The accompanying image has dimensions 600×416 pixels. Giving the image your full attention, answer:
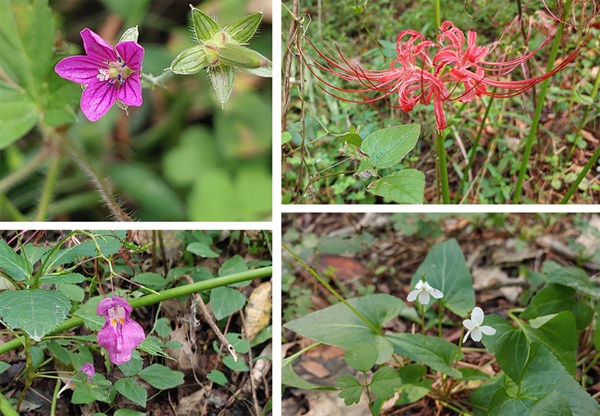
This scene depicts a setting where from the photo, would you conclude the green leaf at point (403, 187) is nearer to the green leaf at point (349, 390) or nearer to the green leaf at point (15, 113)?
the green leaf at point (349, 390)

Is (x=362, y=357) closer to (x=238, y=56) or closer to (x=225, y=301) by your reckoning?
(x=225, y=301)

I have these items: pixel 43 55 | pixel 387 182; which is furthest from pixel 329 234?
pixel 43 55

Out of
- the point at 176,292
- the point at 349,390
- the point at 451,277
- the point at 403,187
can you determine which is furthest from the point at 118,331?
the point at 451,277

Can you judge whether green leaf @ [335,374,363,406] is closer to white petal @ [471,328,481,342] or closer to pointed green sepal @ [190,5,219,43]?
white petal @ [471,328,481,342]

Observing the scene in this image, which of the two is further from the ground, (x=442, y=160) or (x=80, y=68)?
(x=80, y=68)

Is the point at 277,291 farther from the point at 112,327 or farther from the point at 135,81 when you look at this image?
the point at 135,81

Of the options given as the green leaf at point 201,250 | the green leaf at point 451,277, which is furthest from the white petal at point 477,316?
the green leaf at point 201,250
